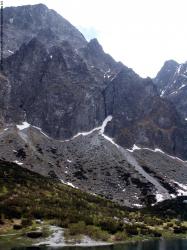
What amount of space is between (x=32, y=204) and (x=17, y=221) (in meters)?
14.2

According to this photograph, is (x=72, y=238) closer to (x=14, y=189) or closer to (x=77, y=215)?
(x=77, y=215)

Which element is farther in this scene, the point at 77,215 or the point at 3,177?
the point at 3,177

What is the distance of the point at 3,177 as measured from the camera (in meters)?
150

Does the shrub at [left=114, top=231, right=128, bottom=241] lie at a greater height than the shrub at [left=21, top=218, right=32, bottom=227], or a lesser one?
lesser

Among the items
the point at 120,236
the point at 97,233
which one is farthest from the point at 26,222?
the point at 120,236

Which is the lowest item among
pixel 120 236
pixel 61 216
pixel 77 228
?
pixel 120 236

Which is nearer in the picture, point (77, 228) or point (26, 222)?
point (77, 228)

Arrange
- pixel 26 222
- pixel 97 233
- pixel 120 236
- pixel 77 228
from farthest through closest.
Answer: pixel 120 236
pixel 26 222
pixel 77 228
pixel 97 233

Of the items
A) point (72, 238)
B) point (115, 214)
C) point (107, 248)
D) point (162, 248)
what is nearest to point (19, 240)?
point (72, 238)

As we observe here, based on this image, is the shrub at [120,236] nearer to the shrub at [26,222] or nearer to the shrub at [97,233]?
the shrub at [97,233]

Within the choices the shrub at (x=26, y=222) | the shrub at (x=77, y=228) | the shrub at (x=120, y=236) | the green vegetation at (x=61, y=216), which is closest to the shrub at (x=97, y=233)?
the green vegetation at (x=61, y=216)

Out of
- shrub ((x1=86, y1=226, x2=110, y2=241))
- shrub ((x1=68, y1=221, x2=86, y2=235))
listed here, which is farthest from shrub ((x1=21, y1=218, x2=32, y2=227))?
shrub ((x1=86, y1=226, x2=110, y2=241))

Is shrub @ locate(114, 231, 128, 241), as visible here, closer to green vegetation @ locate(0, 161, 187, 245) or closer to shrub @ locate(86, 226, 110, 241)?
green vegetation @ locate(0, 161, 187, 245)

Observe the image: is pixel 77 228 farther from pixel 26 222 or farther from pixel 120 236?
pixel 26 222
